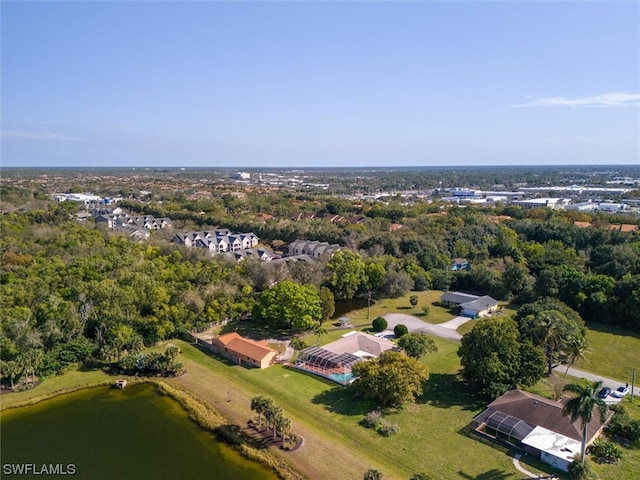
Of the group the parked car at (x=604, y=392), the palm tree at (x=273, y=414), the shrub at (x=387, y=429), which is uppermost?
the palm tree at (x=273, y=414)

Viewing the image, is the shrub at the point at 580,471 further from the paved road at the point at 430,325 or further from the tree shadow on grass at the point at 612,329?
the tree shadow on grass at the point at 612,329

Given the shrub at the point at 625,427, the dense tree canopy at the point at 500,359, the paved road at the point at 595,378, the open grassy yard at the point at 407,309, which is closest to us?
the shrub at the point at 625,427

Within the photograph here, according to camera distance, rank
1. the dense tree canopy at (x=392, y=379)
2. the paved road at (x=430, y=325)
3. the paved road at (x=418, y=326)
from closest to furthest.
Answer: the dense tree canopy at (x=392, y=379), the paved road at (x=430, y=325), the paved road at (x=418, y=326)

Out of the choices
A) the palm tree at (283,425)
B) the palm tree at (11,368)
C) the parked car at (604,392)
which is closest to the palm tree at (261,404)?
the palm tree at (283,425)

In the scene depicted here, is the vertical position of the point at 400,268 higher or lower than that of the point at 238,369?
higher

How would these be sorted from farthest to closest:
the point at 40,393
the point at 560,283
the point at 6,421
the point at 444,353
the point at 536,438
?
the point at 560,283 → the point at 444,353 → the point at 40,393 → the point at 6,421 → the point at 536,438

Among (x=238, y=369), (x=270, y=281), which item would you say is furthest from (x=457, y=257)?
(x=238, y=369)

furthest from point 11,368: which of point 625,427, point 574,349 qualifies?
point 625,427

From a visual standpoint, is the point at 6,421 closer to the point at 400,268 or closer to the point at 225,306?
the point at 225,306
